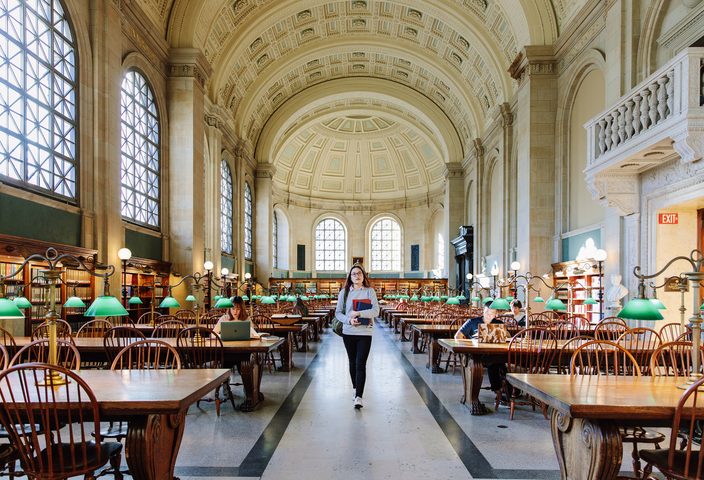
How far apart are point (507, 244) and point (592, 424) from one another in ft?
53.6

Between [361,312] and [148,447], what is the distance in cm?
343

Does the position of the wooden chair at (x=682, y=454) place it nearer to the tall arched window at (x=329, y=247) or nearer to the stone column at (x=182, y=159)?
the stone column at (x=182, y=159)

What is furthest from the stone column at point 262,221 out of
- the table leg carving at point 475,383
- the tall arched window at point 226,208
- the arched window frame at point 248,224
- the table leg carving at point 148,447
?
the table leg carving at point 148,447

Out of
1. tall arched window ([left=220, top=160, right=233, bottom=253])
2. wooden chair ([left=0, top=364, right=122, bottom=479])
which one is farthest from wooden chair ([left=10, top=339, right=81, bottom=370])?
tall arched window ([left=220, top=160, right=233, bottom=253])

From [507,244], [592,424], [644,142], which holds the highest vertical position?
[644,142]

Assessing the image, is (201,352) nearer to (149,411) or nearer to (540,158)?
(149,411)

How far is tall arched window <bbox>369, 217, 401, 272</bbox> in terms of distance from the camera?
39.0 m

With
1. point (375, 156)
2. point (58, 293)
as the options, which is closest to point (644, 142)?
point (58, 293)

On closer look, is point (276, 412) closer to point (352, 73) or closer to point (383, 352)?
point (383, 352)

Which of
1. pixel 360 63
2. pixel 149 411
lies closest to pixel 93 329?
pixel 149 411

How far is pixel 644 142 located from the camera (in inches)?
304

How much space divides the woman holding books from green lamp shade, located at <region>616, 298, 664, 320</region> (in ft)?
10.9

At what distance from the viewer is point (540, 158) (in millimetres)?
15219

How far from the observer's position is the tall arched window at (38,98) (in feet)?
28.1
